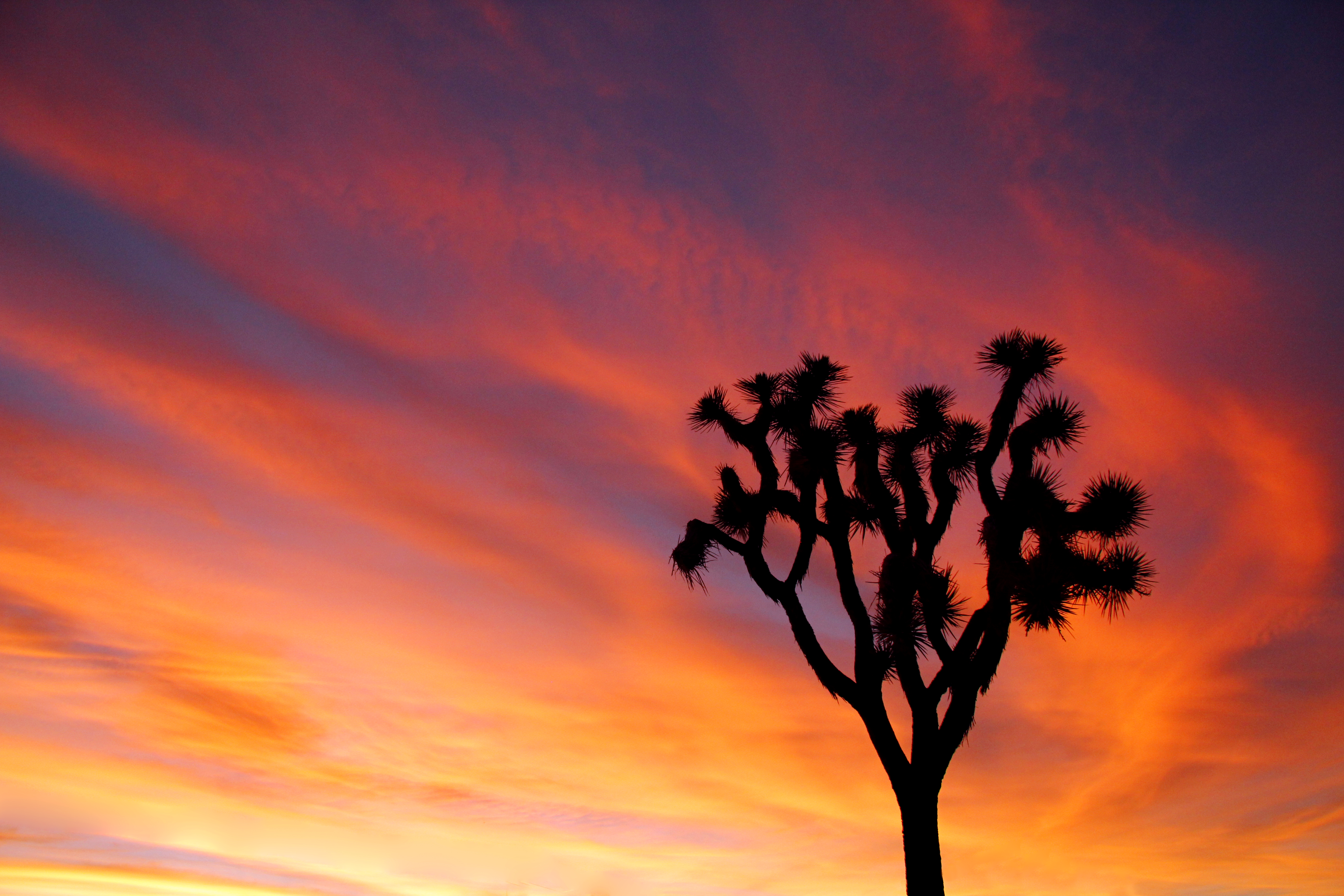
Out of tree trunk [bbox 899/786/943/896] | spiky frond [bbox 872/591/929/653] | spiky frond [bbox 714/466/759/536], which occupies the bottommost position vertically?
tree trunk [bbox 899/786/943/896]

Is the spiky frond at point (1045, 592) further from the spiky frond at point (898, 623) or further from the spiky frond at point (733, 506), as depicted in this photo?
the spiky frond at point (733, 506)

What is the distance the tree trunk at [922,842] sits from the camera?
31.1 feet

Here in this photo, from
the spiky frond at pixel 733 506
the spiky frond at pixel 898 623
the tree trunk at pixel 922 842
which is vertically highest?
the spiky frond at pixel 733 506

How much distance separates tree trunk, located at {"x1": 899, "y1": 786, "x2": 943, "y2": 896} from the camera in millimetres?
9477

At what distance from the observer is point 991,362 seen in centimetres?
1102

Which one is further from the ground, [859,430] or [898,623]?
[859,430]

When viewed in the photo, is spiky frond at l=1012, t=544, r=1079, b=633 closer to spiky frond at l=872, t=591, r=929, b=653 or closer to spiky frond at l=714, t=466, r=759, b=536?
spiky frond at l=872, t=591, r=929, b=653

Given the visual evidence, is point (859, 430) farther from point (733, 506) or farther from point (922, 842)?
point (922, 842)

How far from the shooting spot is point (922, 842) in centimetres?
961

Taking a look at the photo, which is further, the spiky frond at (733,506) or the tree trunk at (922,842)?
the spiky frond at (733,506)

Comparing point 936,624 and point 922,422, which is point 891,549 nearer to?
point 936,624

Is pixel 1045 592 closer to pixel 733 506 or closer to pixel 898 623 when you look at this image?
pixel 898 623

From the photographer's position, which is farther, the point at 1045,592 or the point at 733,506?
the point at 733,506

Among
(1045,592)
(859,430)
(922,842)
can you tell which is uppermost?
(859,430)
